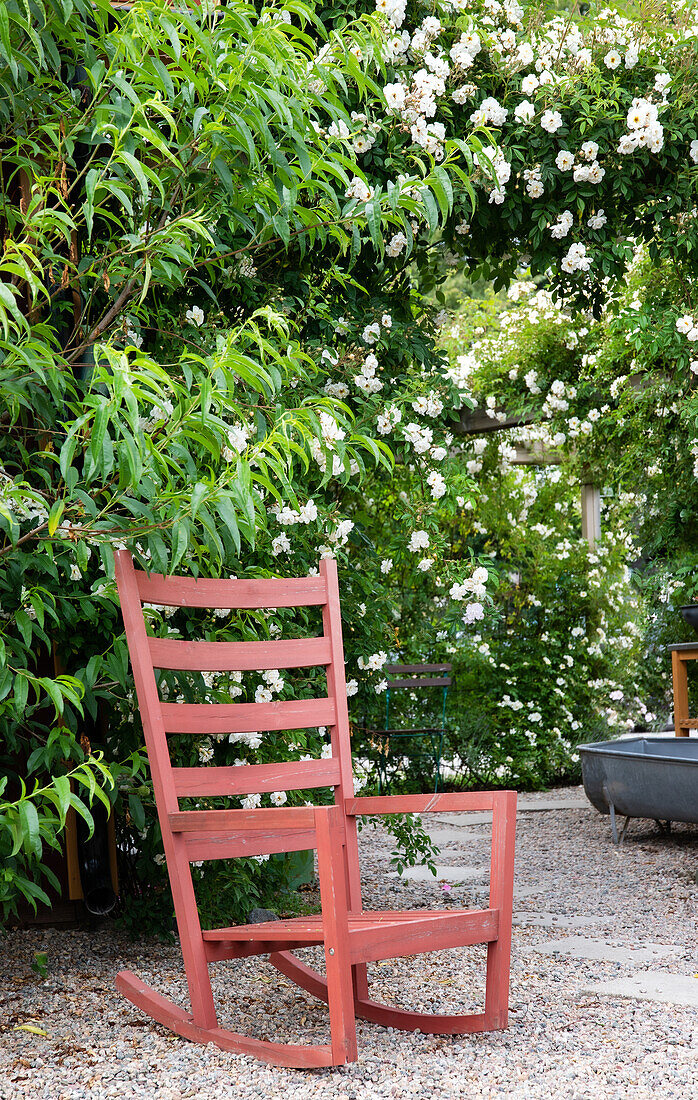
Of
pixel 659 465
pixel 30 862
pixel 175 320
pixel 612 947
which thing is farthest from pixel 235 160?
pixel 659 465

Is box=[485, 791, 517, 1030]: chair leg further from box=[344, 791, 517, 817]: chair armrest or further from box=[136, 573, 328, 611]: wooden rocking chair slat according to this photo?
box=[136, 573, 328, 611]: wooden rocking chair slat

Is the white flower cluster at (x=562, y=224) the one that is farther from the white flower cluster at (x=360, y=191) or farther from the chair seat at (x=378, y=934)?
the chair seat at (x=378, y=934)

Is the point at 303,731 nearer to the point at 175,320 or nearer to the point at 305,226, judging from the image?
the point at 175,320

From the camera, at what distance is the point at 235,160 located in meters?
2.06

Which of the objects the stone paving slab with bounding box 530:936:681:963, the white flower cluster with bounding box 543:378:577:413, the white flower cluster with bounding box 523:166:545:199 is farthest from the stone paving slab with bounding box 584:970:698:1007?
the white flower cluster with bounding box 543:378:577:413

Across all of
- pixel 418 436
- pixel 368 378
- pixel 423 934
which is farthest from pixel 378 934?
pixel 368 378

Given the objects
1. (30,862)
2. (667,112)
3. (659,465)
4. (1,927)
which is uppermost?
(667,112)

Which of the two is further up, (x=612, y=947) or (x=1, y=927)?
(x=1, y=927)

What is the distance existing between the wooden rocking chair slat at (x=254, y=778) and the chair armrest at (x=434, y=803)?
0.09 meters

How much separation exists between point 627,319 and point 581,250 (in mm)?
1251

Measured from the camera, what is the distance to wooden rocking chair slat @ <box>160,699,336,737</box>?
207cm

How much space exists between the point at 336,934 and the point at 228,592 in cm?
81

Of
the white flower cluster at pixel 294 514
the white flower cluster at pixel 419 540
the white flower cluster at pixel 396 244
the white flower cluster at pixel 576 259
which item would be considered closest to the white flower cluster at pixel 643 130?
the white flower cluster at pixel 576 259

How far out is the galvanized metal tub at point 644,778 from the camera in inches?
150
